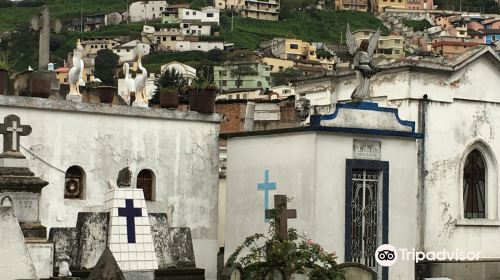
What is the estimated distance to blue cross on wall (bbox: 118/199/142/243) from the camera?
1578 cm

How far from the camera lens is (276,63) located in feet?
448

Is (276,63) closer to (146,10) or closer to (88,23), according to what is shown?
(88,23)

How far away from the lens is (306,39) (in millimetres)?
176250

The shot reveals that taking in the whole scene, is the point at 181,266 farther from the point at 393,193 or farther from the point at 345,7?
the point at 345,7

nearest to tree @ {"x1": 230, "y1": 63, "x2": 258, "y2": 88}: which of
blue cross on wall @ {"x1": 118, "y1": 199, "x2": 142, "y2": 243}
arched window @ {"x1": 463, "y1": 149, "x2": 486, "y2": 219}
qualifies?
arched window @ {"x1": 463, "y1": 149, "x2": 486, "y2": 219}

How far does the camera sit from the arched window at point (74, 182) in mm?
20500

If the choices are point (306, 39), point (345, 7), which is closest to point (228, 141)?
point (306, 39)

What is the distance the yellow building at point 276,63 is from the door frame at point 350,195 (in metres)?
109

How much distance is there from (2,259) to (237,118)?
19741 mm

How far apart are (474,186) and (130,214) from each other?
10.1 metres

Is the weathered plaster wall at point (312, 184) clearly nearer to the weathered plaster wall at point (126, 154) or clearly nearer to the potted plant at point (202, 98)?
the weathered plaster wall at point (126, 154)

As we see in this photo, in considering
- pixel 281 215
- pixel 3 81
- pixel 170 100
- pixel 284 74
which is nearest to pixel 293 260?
pixel 281 215

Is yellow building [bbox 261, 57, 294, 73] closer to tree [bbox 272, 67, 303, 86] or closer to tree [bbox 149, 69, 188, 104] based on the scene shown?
tree [bbox 272, 67, 303, 86]

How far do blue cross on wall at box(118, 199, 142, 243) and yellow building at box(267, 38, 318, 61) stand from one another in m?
131
